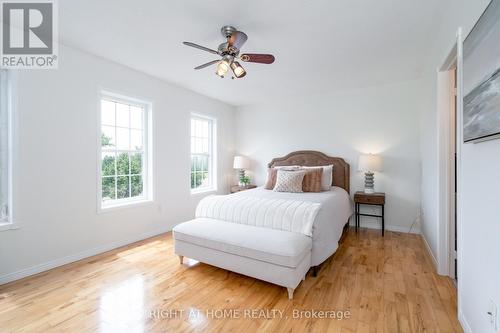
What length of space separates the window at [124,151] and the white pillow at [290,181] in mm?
2074

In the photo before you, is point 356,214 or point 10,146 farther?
point 356,214

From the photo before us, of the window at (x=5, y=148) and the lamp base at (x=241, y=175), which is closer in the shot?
the window at (x=5, y=148)

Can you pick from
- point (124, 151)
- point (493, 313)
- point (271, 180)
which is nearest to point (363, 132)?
point (271, 180)

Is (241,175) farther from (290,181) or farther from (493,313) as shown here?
(493,313)

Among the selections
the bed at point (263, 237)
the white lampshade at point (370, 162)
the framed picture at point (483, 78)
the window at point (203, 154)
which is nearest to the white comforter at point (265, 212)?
the bed at point (263, 237)

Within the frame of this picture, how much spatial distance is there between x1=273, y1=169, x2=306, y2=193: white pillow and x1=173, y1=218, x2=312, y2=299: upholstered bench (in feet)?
4.40

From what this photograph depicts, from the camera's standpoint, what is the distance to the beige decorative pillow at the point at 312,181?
3.64m

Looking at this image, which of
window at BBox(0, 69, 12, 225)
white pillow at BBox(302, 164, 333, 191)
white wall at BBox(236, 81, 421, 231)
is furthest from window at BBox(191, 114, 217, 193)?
Result: window at BBox(0, 69, 12, 225)

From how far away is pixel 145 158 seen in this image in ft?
11.8

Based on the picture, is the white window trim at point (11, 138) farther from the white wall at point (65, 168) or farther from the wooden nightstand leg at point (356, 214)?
the wooden nightstand leg at point (356, 214)

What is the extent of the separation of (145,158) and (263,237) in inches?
95.4

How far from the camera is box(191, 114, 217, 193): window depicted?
4.57 m

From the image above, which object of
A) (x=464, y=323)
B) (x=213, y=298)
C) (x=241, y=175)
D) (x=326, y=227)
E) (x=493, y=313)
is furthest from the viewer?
(x=241, y=175)

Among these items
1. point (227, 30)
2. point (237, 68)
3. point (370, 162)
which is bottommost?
point (370, 162)
